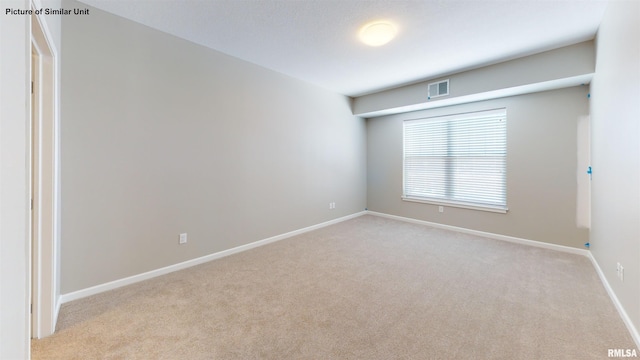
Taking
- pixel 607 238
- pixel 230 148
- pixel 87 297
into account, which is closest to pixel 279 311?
pixel 87 297

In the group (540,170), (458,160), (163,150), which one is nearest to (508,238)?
(540,170)

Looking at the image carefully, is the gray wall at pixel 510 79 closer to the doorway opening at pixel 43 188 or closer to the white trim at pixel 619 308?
the white trim at pixel 619 308

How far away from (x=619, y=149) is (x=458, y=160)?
254cm

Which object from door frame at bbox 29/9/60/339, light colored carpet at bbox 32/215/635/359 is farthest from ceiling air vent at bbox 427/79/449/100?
door frame at bbox 29/9/60/339

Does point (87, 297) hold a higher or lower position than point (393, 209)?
lower

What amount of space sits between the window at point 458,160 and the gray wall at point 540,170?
136 millimetres

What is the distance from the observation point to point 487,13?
244 cm

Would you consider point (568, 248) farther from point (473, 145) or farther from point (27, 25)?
point (27, 25)

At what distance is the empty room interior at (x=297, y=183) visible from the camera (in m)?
1.75

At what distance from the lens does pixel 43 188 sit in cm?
180

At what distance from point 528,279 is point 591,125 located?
85.5 inches

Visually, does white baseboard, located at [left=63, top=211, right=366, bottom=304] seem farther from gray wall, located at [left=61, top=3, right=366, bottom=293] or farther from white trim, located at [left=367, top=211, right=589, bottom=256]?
white trim, located at [left=367, top=211, right=589, bottom=256]

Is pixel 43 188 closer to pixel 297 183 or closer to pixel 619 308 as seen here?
pixel 297 183

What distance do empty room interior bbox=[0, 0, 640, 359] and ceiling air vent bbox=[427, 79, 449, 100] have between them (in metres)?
0.03
